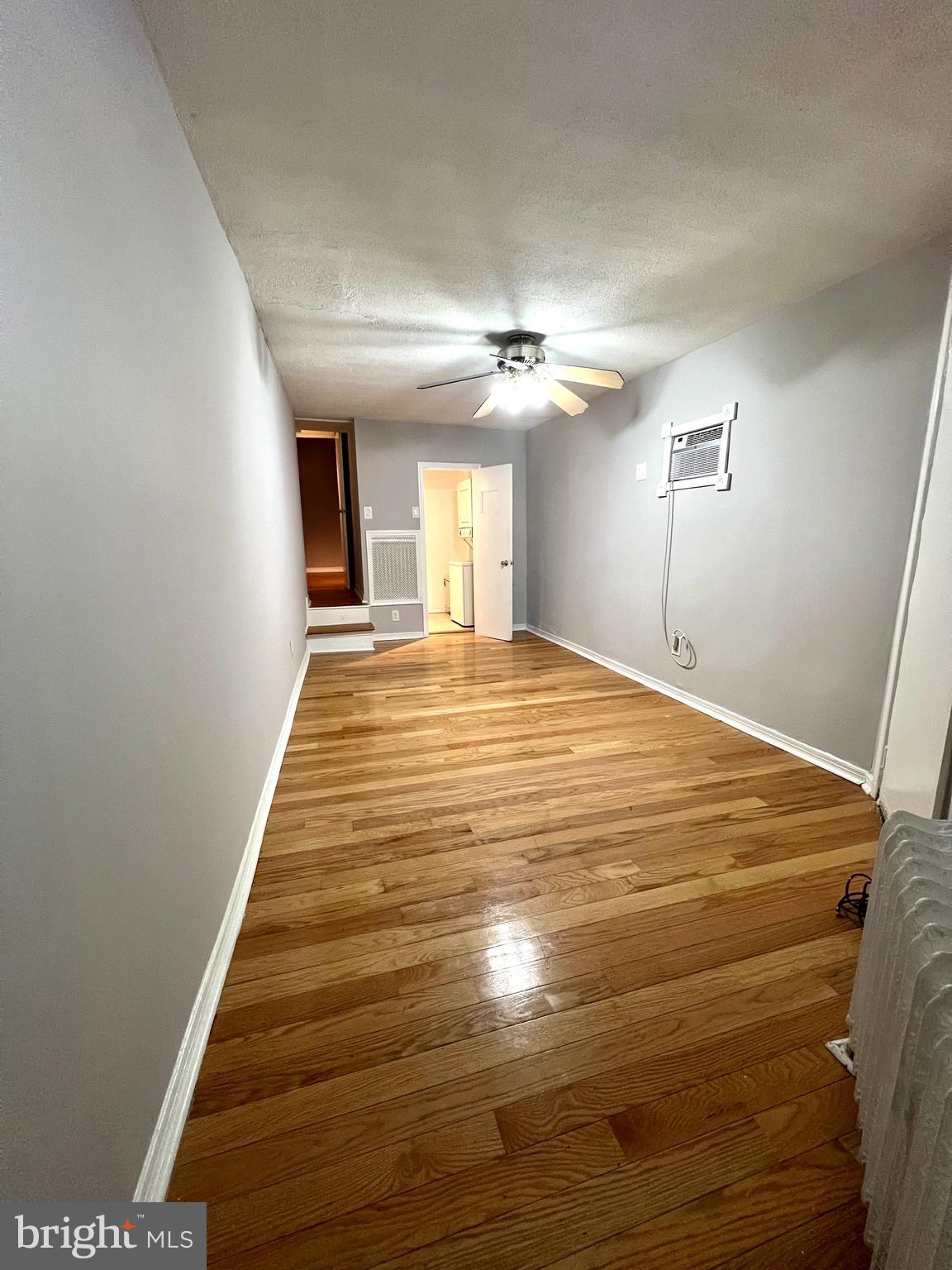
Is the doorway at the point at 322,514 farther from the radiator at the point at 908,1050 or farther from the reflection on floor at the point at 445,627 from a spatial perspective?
the radiator at the point at 908,1050

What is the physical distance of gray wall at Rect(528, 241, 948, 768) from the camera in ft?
6.70

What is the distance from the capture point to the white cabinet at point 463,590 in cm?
634

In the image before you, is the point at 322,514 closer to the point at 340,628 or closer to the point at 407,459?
the point at 407,459

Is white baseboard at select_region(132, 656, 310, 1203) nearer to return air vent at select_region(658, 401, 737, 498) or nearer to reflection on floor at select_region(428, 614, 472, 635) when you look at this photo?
return air vent at select_region(658, 401, 737, 498)

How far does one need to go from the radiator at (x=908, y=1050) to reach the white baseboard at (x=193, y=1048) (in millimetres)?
1123

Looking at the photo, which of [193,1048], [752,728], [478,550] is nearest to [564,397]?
[752,728]

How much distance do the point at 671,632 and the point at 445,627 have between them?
3495 mm

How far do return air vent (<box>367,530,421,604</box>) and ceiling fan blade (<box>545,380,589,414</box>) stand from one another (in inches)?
98.7

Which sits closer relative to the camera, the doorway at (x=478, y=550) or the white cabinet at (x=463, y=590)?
the doorway at (x=478, y=550)

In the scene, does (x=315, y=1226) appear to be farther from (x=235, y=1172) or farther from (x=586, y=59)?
(x=586, y=59)

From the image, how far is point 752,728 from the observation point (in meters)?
2.86

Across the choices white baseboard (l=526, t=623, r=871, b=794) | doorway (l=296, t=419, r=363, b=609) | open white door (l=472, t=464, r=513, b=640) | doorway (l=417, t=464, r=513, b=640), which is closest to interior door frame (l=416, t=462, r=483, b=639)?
doorway (l=417, t=464, r=513, b=640)

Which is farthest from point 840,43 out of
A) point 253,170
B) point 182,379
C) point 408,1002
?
point 408,1002

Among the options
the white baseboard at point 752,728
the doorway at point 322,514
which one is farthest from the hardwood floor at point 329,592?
the white baseboard at point 752,728
